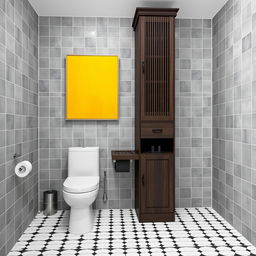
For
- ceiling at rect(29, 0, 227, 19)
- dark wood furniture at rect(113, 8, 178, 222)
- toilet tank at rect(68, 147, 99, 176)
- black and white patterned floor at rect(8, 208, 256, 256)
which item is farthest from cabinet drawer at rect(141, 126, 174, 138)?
ceiling at rect(29, 0, 227, 19)

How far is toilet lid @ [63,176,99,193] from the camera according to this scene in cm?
269

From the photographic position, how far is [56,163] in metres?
3.52

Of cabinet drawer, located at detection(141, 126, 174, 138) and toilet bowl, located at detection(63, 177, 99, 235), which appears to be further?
cabinet drawer, located at detection(141, 126, 174, 138)

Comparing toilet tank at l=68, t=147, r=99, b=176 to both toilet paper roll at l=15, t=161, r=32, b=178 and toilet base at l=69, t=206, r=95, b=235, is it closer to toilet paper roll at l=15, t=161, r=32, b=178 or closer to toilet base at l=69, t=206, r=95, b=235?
toilet base at l=69, t=206, r=95, b=235

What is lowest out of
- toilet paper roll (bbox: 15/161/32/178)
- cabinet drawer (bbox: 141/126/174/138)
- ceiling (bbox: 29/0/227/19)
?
toilet paper roll (bbox: 15/161/32/178)

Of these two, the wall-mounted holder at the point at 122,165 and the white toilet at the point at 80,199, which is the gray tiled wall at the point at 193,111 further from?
the white toilet at the point at 80,199

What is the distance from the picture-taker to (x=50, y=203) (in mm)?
3355

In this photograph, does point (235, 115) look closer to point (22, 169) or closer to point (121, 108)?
point (121, 108)

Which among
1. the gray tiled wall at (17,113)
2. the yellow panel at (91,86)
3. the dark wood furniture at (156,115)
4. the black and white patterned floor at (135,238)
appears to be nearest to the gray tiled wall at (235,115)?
the black and white patterned floor at (135,238)

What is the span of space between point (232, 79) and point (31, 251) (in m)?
2.57

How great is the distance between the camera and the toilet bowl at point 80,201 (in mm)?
2695

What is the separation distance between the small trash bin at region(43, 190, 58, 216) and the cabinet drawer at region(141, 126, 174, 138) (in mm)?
1337

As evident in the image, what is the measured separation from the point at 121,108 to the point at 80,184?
1.16 m

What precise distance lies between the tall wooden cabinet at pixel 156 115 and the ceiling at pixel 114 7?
22cm
